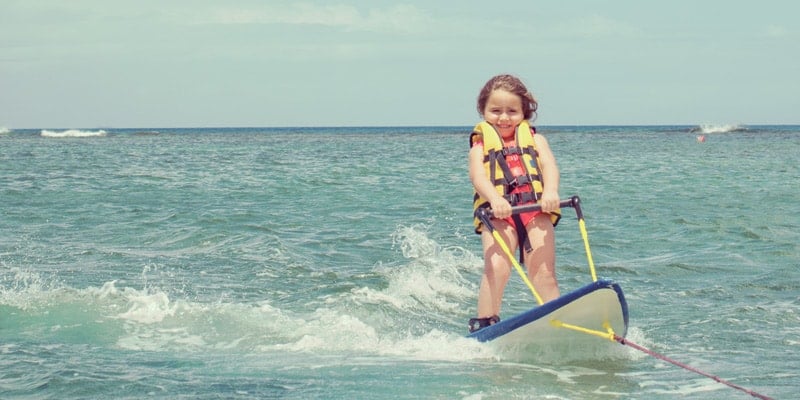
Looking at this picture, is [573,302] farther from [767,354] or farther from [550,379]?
[767,354]

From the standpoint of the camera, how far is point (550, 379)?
5.74 m

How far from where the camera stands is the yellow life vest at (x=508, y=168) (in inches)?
245

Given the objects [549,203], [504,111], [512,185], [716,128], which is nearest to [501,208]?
[549,203]

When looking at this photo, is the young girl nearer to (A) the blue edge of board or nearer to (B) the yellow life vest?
(B) the yellow life vest

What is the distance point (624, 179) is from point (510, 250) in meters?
18.1

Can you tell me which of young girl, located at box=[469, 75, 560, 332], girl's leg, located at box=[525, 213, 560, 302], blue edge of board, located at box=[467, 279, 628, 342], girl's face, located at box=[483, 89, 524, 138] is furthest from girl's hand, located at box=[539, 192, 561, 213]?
girl's face, located at box=[483, 89, 524, 138]

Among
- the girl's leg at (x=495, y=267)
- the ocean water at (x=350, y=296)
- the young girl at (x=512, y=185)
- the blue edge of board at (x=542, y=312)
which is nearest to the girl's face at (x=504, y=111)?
the young girl at (x=512, y=185)

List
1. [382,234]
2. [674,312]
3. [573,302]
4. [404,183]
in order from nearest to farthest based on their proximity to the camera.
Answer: [573,302]
[674,312]
[382,234]
[404,183]

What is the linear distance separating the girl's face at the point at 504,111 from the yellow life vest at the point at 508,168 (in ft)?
0.27

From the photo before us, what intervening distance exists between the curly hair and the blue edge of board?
1390 millimetres

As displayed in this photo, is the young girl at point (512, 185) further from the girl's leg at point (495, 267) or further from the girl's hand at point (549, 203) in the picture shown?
the girl's hand at point (549, 203)

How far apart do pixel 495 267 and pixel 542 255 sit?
312 mm

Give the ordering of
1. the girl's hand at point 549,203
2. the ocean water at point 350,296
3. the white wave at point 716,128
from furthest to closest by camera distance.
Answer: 1. the white wave at point 716,128
2. the girl's hand at point 549,203
3. the ocean water at point 350,296

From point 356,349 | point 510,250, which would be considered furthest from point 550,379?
point 356,349
